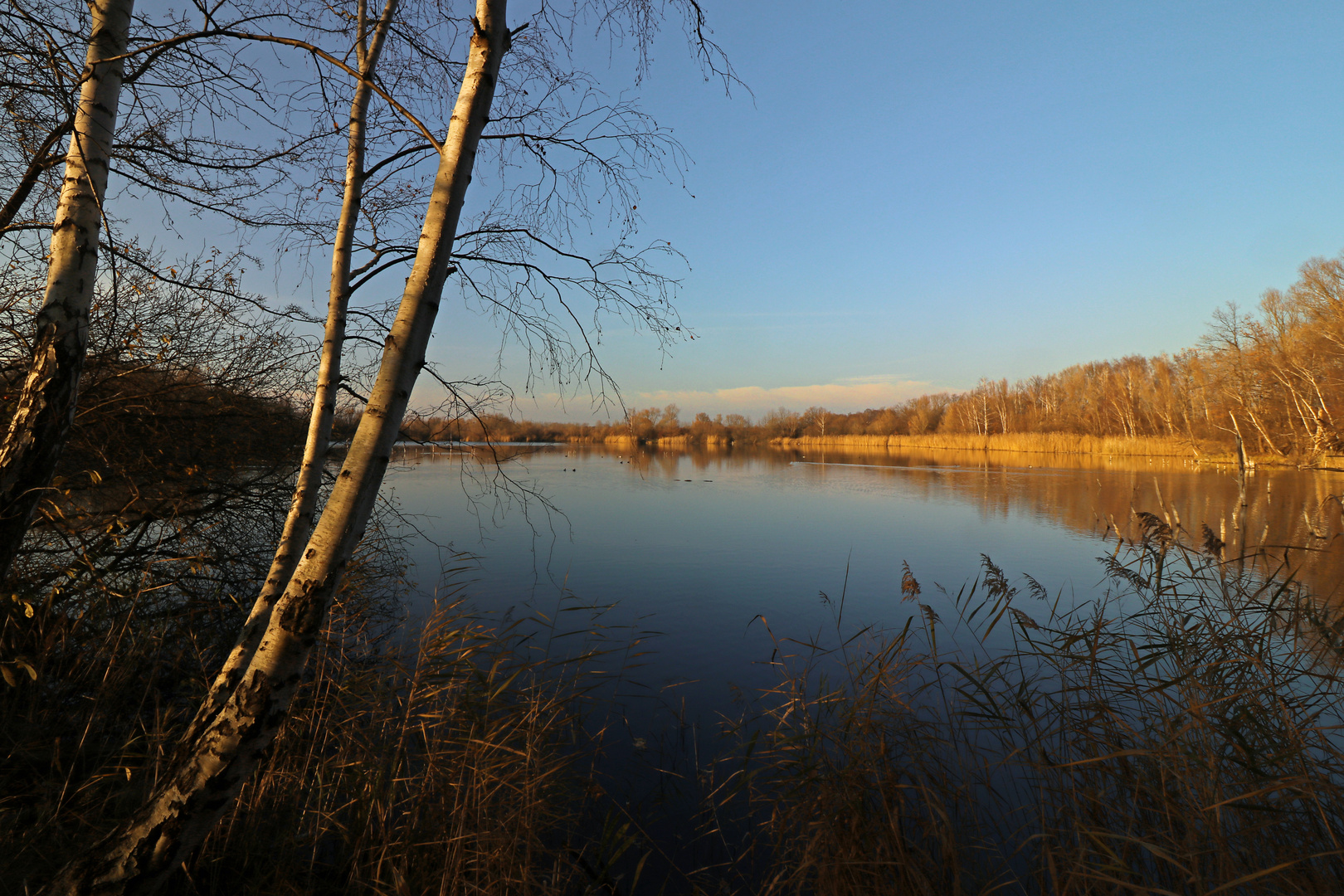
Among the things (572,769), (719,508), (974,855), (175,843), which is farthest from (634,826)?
(719,508)

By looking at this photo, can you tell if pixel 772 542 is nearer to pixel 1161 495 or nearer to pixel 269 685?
pixel 1161 495

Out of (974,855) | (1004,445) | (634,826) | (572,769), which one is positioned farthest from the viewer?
(1004,445)

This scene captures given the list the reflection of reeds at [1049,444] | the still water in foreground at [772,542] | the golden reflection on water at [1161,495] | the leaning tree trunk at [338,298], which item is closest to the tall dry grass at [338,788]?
the leaning tree trunk at [338,298]

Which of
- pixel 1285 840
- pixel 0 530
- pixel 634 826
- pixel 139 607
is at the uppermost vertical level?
pixel 0 530

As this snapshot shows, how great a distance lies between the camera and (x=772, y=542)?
11.2 m

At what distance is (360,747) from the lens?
9.91 ft

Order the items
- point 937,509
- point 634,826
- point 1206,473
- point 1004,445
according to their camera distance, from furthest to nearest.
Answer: point 1004,445, point 1206,473, point 937,509, point 634,826

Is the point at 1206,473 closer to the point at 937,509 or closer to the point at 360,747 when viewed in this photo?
the point at 937,509

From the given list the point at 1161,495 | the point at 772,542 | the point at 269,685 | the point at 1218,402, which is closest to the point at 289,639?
the point at 269,685

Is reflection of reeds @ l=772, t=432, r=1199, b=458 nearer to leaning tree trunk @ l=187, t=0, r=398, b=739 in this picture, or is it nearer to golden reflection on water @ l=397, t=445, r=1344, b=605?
golden reflection on water @ l=397, t=445, r=1344, b=605

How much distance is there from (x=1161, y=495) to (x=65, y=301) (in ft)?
52.9

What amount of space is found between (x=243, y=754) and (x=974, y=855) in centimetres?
331

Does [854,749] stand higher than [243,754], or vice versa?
[243,754]

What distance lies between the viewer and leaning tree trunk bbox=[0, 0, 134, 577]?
223 centimetres
